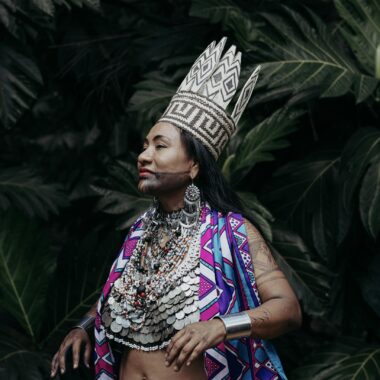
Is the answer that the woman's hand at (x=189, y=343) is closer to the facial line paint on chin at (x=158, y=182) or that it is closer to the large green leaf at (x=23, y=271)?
the facial line paint on chin at (x=158, y=182)

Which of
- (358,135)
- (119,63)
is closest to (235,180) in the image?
(358,135)

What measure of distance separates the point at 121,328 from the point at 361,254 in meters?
1.99

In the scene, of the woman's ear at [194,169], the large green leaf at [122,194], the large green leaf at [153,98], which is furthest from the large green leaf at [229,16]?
the woman's ear at [194,169]

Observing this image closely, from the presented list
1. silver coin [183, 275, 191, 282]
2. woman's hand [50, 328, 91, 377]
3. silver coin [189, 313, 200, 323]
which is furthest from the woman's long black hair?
woman's hand [50, 328, 91, 377]

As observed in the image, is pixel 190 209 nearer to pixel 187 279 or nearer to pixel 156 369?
pixel 187 279

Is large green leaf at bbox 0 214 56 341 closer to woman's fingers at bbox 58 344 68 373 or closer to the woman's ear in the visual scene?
woman's fingers at bbox 58 344 68 373

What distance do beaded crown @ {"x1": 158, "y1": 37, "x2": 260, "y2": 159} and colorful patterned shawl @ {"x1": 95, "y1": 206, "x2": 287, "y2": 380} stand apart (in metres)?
0.28

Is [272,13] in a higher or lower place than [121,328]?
higher

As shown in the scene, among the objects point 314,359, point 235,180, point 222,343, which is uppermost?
point 235,180

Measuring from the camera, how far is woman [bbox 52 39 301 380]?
10.5 ft

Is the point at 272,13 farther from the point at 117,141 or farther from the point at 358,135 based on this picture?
the point at 117,141

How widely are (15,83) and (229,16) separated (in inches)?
41.4

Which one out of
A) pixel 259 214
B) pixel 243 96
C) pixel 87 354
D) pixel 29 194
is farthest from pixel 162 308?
pixel 29 194

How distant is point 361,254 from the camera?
5020mm
